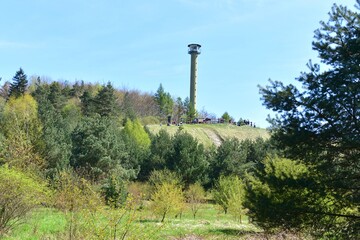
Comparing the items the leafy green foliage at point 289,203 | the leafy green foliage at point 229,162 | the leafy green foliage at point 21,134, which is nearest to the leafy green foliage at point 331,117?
the leafy green foliage at point 289,203

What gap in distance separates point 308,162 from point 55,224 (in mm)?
11316

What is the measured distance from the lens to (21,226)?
48.7 ft

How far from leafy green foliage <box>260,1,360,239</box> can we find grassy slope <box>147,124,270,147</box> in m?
52.4

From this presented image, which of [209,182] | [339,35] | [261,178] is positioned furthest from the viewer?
[209,182]

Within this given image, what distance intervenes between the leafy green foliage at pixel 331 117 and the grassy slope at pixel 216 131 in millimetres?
52375

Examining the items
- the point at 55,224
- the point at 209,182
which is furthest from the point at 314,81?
the point at 209,182

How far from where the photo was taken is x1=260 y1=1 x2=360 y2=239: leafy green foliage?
9633mm

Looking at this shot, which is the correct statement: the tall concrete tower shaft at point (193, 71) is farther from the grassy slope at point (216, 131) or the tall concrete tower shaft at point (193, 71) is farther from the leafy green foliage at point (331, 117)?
the leafy green foliage at point (331, 117)

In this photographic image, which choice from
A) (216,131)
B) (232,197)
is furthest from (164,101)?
(232,197)

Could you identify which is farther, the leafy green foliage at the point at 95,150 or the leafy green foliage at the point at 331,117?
the leafy green foliage at the point at 95,150

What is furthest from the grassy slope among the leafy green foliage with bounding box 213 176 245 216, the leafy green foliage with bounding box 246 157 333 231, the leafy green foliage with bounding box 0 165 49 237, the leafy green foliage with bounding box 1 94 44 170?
the leafy green foliage with bounding box 246 157 333 231

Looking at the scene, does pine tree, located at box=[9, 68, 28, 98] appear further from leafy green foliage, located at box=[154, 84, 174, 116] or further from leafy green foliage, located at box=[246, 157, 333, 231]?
leafy green foliage, located at box=[246, 157, 333, 231]

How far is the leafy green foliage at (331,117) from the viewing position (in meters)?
9.63

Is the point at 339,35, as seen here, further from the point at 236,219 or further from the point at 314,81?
the point at 236,219
